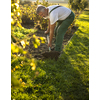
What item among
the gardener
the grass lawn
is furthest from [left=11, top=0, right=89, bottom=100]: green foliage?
the gardener

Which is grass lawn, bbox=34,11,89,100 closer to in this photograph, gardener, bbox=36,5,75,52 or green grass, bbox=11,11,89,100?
green grass, bbox=11,11,89,100

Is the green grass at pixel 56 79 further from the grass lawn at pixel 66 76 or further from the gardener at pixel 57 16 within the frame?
the gardener at pixel 57 16

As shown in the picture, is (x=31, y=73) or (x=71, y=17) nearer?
(x=31, y=73)

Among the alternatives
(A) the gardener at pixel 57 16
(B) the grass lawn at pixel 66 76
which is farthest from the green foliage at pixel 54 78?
(A) the gardener at pixel 57 16

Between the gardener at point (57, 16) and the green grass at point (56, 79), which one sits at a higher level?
the gardener at point (57, 16)

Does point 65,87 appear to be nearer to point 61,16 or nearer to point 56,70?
point 56,70

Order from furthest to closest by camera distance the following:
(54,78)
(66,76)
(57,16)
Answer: (57,16) → (66,76) → (54,78)

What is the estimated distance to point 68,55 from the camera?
408 centimetres

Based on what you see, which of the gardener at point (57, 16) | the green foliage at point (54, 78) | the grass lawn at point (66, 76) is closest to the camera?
the green foliage at point (54, 78)

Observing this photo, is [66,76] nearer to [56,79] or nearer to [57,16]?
[56,79]

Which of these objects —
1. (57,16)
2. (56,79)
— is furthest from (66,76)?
(57,16)

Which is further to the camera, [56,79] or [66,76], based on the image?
[66,76]

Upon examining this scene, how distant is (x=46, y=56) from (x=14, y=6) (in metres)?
2.82

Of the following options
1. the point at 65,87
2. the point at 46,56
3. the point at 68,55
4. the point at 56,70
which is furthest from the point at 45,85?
the point at 68,55
